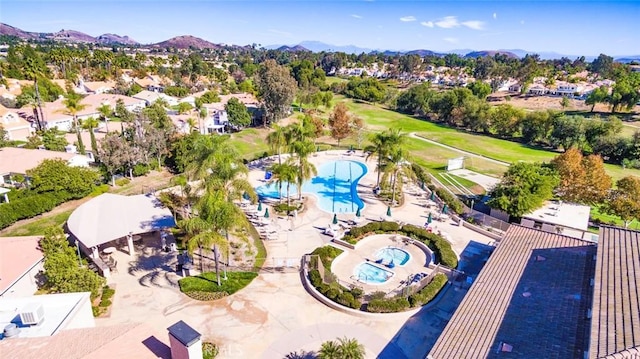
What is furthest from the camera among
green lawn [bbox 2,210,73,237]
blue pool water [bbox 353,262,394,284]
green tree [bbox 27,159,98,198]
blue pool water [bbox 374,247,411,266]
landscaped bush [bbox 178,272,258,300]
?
green tree [bbox 27,159,98,198]

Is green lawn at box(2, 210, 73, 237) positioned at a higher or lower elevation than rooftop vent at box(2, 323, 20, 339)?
lower

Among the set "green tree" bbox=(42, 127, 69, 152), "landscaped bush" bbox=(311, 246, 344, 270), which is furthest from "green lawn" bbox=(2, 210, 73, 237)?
"landscaped bush" bbox=(311, 246, 344, 270)

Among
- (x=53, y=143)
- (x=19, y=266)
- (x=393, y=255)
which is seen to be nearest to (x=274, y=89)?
(x=53, y=143)

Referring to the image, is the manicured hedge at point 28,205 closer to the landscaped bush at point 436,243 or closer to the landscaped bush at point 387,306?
the landscaped bush at point 387,306

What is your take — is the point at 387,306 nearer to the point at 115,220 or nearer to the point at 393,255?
the point at 393,255

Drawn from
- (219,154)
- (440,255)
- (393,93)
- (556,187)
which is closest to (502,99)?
(393,93)

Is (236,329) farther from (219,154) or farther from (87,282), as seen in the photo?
(219,154)

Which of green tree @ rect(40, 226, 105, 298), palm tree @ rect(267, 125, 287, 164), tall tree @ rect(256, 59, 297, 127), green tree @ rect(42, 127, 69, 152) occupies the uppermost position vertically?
tall tree @ rect(256, 59, 297, 127)

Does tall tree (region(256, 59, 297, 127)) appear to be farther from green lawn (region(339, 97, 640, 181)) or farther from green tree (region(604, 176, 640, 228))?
green tree (region(604, 176, 640, 228))
